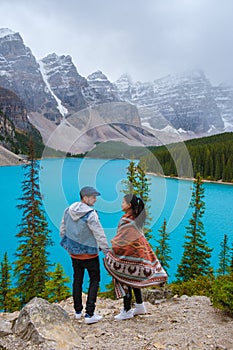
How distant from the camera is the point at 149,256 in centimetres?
429

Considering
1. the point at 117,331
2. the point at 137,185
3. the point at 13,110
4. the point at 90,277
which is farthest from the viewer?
the point at 13,110

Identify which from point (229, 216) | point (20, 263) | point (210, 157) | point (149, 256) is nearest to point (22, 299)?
point (20, 263)

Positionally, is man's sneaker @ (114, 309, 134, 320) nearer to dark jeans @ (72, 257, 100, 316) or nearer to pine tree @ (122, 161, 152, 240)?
dark jeans @ (72, 257, 100, 316)

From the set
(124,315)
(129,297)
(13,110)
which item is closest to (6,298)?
(124,315)

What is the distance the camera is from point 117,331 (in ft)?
13.7

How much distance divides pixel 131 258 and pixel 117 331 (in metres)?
1.01

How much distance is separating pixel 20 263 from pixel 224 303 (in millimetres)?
11386

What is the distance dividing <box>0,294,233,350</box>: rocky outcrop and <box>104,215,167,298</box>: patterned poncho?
2.07 feet

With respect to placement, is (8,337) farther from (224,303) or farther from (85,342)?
(224,303)

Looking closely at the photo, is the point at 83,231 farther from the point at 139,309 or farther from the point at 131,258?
the point at 139,309

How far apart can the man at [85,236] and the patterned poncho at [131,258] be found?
0.21m

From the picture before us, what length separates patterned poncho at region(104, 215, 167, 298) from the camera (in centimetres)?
421

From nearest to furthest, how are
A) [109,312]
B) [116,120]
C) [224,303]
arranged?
[224,303], [109,312], [116,120]

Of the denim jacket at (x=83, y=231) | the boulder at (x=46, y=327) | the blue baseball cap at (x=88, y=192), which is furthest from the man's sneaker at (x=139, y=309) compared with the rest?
the blue baseball cap at (x=88, y=192)
